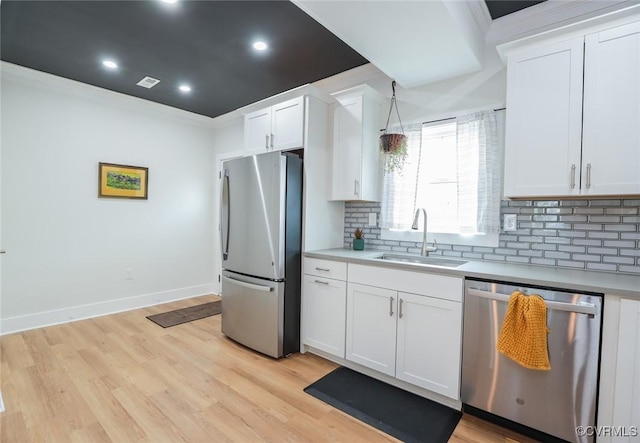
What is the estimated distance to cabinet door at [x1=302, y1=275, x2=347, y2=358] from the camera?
250 centimetres

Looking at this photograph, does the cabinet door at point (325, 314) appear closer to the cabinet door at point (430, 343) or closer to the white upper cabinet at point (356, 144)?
the cabinet door at point (430, 343)

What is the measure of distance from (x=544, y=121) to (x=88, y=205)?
4558 mm

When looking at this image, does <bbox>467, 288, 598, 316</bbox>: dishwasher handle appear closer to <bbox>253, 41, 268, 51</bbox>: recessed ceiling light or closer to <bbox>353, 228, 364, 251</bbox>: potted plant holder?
<bbox>353, 228, 364, 251</bbox>: potted plant holder

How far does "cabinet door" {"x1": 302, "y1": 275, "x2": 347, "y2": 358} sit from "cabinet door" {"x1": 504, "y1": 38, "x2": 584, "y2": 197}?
1.50m

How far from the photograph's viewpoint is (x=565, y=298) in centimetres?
156

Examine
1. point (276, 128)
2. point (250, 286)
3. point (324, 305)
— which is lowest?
point (324, 305)

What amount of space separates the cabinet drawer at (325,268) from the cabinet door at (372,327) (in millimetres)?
129

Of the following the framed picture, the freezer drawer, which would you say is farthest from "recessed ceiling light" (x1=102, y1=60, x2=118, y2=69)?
the freezer drawer

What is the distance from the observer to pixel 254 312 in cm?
279

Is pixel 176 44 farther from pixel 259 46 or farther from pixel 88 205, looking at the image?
pixel 88 205

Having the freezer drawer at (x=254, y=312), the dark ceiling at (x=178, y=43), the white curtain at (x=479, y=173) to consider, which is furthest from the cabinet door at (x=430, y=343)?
the dark ceiling at (x=178, y=43)

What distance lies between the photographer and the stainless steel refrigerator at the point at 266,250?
104 inches

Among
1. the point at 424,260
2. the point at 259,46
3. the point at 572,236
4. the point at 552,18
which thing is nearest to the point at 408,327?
the point at 424,260

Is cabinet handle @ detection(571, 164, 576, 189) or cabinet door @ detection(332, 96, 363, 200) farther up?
cabinet door @ detection(332, 96, 363, 200)
